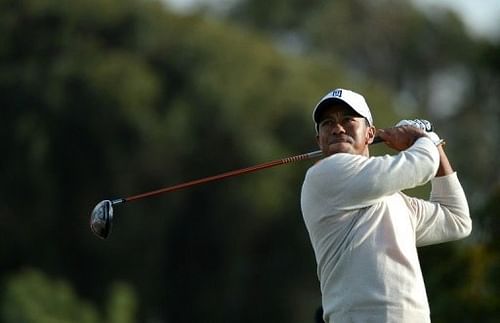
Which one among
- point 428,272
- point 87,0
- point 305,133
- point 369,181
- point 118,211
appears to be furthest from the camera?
point 87,0

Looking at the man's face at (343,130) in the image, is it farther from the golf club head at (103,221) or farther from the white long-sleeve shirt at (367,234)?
the golf club head at (103,221)

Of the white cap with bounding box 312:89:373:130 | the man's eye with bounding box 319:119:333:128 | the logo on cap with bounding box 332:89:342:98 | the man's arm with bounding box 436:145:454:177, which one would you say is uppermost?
the logo on cap with bounding box 332:89:342:98

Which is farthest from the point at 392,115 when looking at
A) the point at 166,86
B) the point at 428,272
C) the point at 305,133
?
the point at 428,272

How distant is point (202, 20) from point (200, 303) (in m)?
→ 6.85

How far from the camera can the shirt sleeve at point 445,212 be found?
20.8 ft

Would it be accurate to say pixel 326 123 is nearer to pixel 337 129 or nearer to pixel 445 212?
pixel 337 129

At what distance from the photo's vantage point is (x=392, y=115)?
34156 mm

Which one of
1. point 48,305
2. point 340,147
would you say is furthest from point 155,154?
point 340,147

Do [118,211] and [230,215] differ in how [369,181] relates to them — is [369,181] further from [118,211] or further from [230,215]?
[230,215]

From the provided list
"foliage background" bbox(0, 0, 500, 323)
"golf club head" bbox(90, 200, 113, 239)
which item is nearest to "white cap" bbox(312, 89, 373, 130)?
"golf club head" bbox(90, 200, 113, 239)

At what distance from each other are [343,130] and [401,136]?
0.77 ft

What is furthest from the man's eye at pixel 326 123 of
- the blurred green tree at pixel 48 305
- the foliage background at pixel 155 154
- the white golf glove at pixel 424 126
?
the foliage background at pixel 155 154

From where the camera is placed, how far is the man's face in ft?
20.1

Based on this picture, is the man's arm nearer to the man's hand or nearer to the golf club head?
the man's hand
